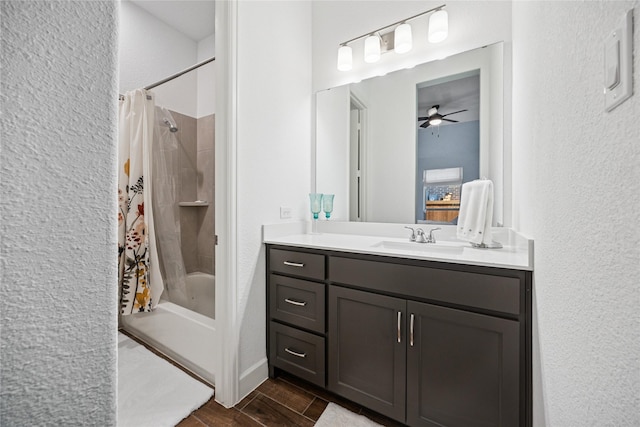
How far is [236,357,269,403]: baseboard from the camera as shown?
1507 millimetres

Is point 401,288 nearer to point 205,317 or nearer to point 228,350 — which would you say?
point 228,350

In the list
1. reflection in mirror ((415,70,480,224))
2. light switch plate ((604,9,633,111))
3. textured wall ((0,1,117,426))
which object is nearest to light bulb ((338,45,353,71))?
reflection in mirror ((415,70,480,224))

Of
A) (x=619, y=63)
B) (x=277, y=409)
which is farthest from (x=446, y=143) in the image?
(x=277, y=409)

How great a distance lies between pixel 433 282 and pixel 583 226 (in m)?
0.67

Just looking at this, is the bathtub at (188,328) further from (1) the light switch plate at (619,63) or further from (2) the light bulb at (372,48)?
(2) the light bulb at (372,48)

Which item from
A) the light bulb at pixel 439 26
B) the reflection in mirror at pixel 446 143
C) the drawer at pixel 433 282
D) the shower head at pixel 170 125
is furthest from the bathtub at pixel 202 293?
the light bulb at pixel 439 26

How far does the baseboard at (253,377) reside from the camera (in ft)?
4.94

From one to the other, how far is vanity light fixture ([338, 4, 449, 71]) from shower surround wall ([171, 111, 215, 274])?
51.6 inches

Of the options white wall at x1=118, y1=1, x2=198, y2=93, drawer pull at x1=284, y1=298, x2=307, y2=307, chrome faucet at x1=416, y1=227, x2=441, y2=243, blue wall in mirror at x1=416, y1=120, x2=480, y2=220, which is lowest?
drawer pull at x1=284, y1=298, x2=307, y2=307

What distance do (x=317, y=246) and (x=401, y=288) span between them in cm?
46

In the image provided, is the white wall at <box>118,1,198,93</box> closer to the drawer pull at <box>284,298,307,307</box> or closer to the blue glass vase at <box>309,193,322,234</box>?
the blue glass vase at <box>309,193,322,234</box>

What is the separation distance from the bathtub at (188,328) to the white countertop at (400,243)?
72cm

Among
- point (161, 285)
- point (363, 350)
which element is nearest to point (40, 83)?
point (363, 350)

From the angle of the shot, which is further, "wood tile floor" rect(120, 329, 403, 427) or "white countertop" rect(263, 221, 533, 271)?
"wood tile floor" rect(120, 329, 403, 427)
